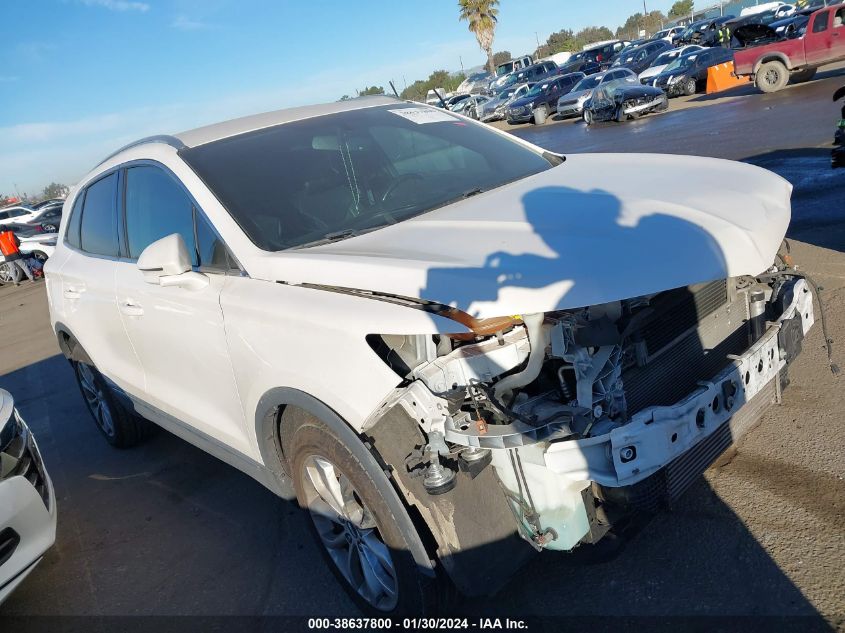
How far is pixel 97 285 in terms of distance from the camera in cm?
415

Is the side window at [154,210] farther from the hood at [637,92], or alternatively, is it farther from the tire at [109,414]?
the hood at [637,92]

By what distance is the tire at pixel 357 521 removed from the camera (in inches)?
94.9

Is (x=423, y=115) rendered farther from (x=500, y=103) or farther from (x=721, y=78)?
(x=500, y=103)

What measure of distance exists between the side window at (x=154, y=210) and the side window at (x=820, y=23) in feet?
63.8

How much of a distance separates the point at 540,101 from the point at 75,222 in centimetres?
2448

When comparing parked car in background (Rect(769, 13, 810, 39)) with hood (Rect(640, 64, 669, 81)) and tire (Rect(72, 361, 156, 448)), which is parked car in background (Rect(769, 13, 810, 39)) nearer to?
hood (Rect(640, 64, 669, 81))

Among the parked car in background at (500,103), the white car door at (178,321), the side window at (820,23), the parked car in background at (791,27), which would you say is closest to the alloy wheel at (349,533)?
the white car door at (178,321)

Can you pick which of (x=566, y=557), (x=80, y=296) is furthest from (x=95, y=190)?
(x=566, y=557)

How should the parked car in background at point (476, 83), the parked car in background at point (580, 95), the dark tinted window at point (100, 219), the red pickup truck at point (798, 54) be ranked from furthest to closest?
1. the parked car in background at point (476, 83)
2. the parked car in background at point (580, 95)
3. the red pickup truck at point (798, 54)
4. the dark tinted window at point (100, 219)

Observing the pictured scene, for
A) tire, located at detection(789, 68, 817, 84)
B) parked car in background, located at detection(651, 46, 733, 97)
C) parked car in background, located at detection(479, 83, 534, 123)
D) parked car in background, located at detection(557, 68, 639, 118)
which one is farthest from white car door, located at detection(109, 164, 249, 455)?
parked car in background, located at detection(479, 83, 534, 123)

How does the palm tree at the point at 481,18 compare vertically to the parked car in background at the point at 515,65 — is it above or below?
above

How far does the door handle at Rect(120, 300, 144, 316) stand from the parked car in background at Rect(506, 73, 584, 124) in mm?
24765

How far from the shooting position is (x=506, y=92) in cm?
3288

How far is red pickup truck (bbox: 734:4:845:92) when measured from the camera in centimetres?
1773
